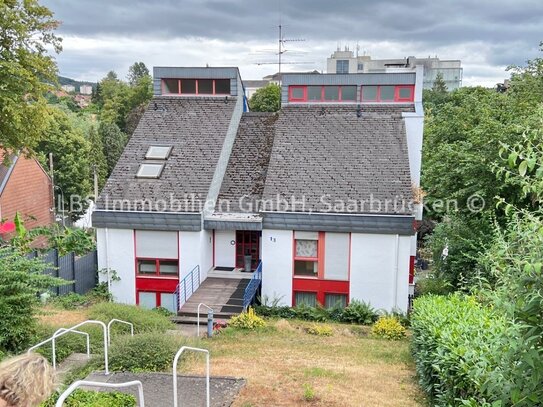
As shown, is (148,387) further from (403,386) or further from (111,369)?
(403,386)

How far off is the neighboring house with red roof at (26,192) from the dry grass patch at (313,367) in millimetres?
17093

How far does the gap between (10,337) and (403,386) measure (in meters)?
8.71

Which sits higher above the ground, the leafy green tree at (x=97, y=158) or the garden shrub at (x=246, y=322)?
the leafy green tree at (x=97, y=158)

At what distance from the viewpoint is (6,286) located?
10.8m

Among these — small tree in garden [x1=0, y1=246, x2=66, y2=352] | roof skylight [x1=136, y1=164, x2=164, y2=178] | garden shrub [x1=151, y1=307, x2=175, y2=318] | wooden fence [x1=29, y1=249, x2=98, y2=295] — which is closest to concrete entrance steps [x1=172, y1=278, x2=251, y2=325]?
garden shrub [x1=151, y1=307, x2=175, y2=318]

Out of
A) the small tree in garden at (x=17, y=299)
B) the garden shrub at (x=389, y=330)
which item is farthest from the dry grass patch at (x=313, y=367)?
the small tree in garden at (x=17, y=299)

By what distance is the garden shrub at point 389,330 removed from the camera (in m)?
16.6

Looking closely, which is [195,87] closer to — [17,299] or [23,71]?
[23,71]

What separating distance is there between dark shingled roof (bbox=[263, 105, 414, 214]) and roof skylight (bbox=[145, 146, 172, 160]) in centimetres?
481

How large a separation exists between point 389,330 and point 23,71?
15.3 m

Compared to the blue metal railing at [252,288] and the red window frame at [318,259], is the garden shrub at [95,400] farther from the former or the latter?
the red window frame at [318,259]

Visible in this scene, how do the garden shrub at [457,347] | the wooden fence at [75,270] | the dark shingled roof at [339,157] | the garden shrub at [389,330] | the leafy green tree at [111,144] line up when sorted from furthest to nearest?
the leafy green tree at [111,144], the dark shingled roof at [339,157], the wooden fence at [75,270], the garden shrub at [389,330], the garden shrub at [457,347]

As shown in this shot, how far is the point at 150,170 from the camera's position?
2161 centimetres

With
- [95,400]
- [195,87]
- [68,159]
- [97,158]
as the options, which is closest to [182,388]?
[95,400]
